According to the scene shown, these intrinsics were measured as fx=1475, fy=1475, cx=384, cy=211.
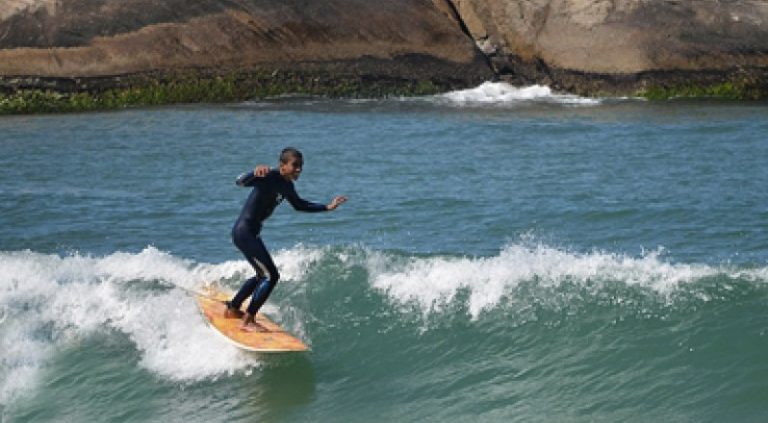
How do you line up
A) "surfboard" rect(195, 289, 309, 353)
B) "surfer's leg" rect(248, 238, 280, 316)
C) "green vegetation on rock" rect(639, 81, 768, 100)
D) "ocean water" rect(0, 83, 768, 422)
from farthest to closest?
"green vegetation on rock" rect(639, 81, 768, 100), "surfer's leg" rect(248, 238, 280, 316), "surfboard" rect(195, 289, 309, 353), "ocean water" rect(0, 83, 768, 422)

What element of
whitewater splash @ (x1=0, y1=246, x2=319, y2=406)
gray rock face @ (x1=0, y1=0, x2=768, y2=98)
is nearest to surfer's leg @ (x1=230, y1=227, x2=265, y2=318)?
whitewater splash @ (x1=0, y1=246, x2=319, y2=406)

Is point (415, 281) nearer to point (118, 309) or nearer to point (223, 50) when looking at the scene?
point (118, 309)

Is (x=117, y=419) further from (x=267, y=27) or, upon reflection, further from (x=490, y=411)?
(x=267, y=27)

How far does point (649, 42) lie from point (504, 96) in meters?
3.19

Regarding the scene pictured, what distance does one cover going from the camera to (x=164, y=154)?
24781 mm

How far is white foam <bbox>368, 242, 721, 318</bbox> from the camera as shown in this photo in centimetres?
1373

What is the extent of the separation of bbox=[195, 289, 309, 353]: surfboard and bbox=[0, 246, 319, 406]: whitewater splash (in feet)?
0.58

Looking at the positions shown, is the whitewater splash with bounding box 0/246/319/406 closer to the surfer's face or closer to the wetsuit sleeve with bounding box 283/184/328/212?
the wetsuit sleeve with bounding box 283/184/328/212

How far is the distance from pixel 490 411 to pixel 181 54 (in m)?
20.5

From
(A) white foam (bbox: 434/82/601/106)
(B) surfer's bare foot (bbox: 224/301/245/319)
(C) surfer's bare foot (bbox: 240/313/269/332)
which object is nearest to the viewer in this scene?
(C) surfer's bare foot (bbox: 240/313/269/332)

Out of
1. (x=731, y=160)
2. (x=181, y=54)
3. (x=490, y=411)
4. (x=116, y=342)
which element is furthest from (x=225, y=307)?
(x=181, y=54)

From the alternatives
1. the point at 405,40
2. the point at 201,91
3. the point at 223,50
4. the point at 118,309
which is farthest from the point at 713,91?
the point at 118,309

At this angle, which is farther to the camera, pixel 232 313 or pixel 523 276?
pixel 523 276

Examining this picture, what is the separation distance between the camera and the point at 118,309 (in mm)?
14711
